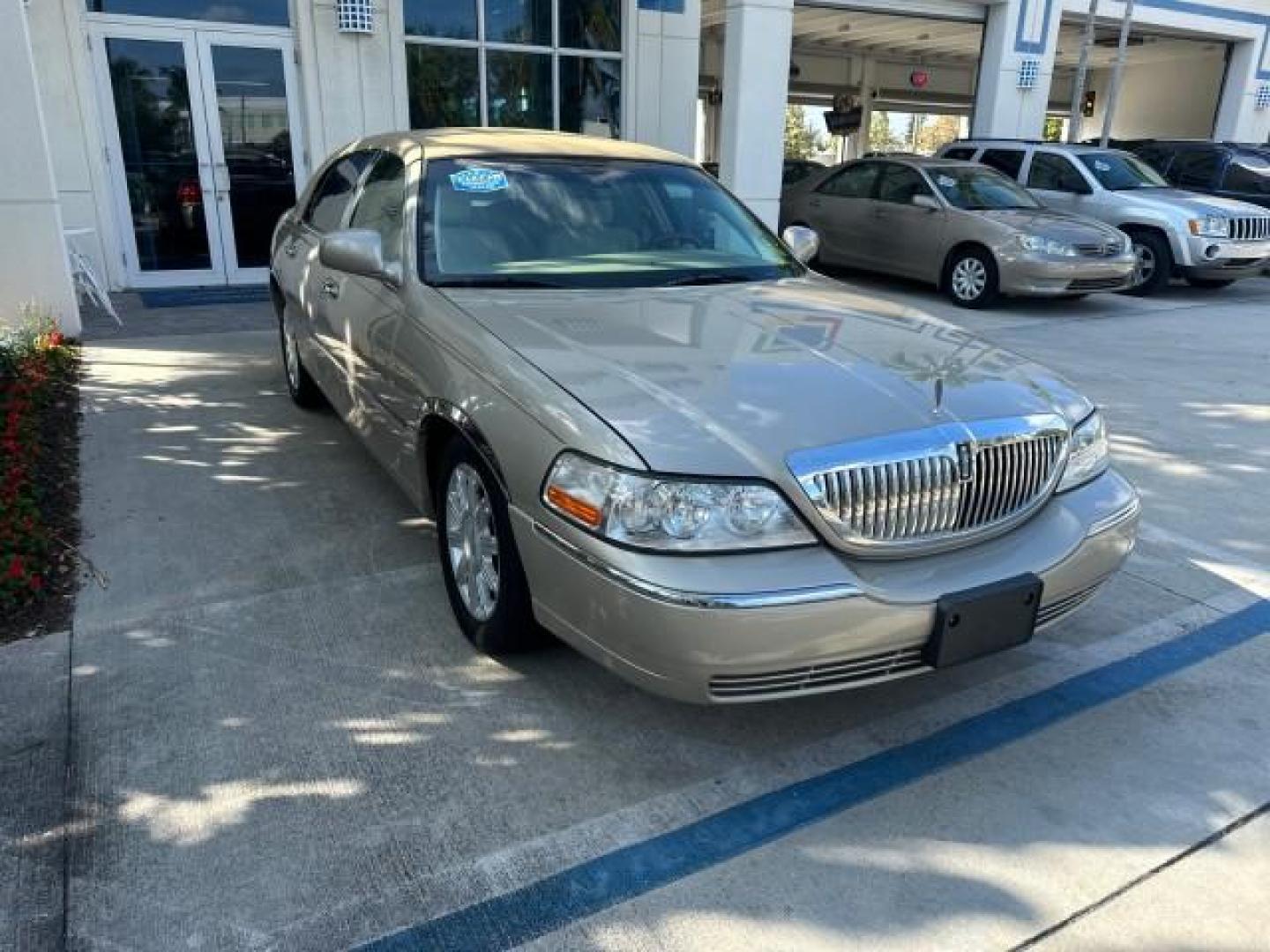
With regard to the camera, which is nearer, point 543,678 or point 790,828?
point 790,828

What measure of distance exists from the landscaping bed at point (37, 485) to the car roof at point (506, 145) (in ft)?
7.32

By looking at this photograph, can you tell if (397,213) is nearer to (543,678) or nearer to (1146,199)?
(543,678)

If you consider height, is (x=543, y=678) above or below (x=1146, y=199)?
below

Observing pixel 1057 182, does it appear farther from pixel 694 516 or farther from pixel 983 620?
pixel 694 516

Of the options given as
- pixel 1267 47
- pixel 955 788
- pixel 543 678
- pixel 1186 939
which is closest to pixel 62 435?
pixel 543 678

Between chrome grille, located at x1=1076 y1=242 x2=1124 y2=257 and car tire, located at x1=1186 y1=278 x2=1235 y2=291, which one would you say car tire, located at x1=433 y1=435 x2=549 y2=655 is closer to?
chrome grille, located at x1=1076 y1=242 x2=1124 y2=257

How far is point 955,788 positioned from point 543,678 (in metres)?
1.31

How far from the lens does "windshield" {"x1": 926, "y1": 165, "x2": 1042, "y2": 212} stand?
10992 millimetres

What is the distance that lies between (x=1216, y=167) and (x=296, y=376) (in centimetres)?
1331

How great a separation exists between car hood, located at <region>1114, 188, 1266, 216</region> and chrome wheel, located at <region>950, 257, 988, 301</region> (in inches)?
104

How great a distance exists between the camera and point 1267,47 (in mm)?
19172

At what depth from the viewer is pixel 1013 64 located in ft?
49.7

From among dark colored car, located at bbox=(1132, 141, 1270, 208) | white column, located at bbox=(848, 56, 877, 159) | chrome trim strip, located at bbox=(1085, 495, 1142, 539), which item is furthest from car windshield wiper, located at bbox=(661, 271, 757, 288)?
white column, located at bbox=(848, 56, 877, 159)

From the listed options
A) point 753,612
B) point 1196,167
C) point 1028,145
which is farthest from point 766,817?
point 1196,167
